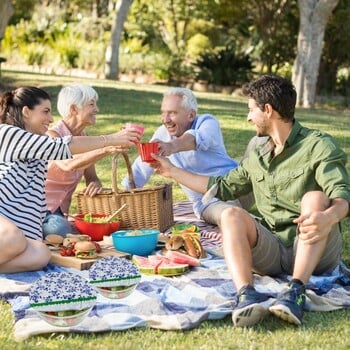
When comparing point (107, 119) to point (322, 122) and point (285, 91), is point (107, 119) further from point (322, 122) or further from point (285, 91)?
point (285, 91)

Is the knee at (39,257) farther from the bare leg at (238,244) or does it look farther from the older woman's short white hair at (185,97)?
the older woman's short white hair at (185,97)

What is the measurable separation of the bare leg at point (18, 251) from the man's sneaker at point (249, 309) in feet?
4.54

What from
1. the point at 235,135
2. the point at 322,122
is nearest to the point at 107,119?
the point at 235,135

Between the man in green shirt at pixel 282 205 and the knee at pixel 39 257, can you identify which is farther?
the knee at pixel 39 257

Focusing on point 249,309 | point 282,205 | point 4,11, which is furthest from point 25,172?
point 4,11

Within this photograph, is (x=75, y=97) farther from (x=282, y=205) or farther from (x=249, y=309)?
(x=249, y=309)

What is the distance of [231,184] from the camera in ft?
16.4

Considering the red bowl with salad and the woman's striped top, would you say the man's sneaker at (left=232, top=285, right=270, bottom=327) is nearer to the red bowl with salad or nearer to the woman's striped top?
the woman's striped top

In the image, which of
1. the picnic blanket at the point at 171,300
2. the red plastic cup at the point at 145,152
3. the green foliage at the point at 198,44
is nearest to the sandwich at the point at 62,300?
the picnic blanket at the point at 171,300

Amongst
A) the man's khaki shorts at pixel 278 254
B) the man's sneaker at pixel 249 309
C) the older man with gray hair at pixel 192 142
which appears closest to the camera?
the man's sneaker at pixel 249 309

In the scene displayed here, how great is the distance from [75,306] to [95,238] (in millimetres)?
1966

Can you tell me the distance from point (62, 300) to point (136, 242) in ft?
5.09

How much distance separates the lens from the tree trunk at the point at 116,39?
23.1 meters

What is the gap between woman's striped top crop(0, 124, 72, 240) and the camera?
4.93 meters
